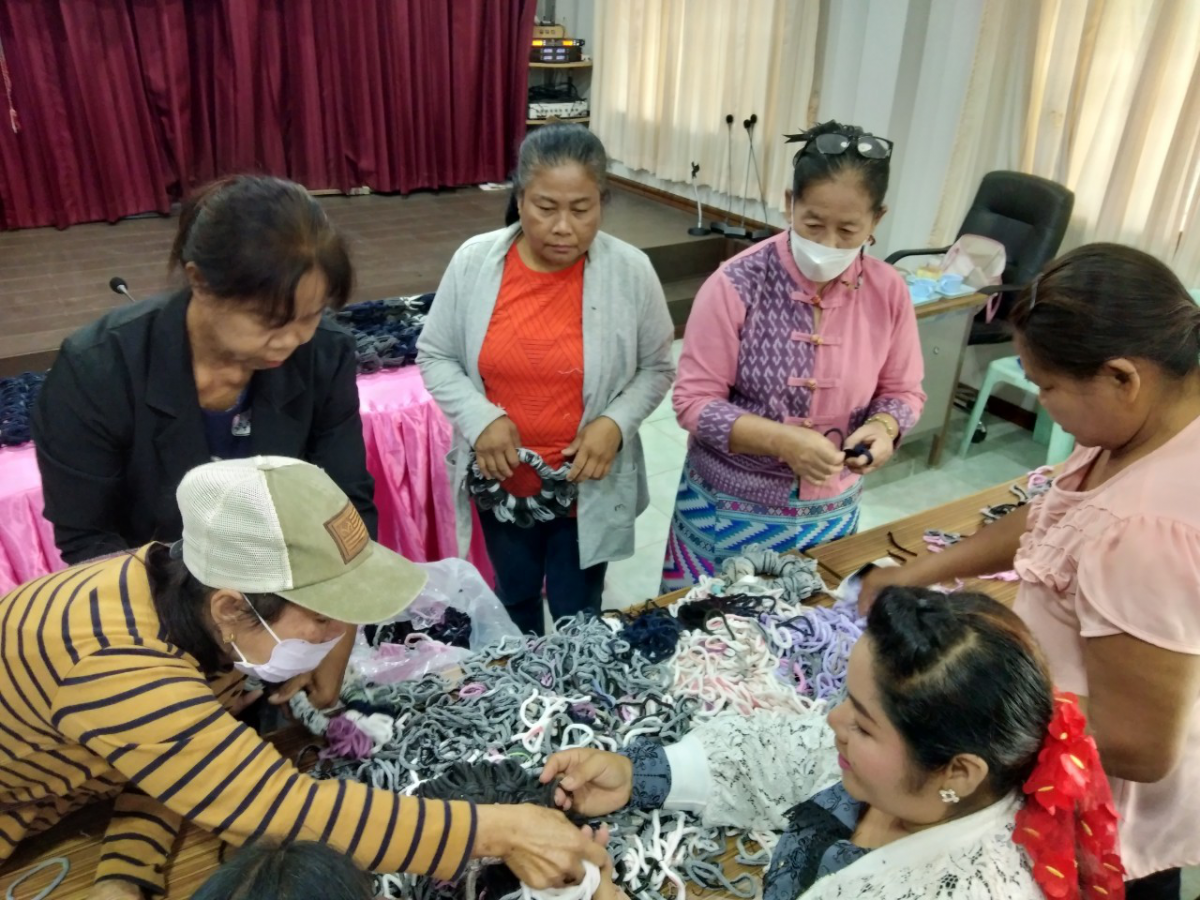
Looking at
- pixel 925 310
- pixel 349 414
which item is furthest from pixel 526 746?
pixel 925 310

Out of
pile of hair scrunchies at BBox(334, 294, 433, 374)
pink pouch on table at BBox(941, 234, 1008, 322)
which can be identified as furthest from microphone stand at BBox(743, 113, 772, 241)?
pile of hair scrunchies at BBox(334, 294, 433, 374)

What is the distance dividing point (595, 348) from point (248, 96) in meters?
4.31

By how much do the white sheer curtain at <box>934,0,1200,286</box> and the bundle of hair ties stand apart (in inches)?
115

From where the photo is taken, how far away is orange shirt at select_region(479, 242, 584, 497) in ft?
5.78

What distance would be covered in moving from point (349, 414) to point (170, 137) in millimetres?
4349

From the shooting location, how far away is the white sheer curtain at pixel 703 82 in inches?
188

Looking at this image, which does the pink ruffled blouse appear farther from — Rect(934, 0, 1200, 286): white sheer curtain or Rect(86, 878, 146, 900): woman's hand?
Rect(934, 0, 1200, 286): white sheer curtain

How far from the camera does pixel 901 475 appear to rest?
3855 mm

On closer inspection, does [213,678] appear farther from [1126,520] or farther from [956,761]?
[1126,520]

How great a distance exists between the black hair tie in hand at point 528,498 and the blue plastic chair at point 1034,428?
2400 mm

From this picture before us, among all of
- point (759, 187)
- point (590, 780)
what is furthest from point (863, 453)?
point (759, 187)

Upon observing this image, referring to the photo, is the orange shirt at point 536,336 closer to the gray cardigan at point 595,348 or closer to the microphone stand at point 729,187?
the gray cardigan at point 595,348

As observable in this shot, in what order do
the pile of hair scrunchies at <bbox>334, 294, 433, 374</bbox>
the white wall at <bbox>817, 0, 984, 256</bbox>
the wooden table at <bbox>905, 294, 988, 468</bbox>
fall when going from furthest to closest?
the white wall at <bbox>817, 0, 984, 256</bbox>, the wooden table at <bbox>905, 294, 988, 468</bbox>, the pile of hair scrunchies at <bbox>334, 294, 433, 374</bbox>

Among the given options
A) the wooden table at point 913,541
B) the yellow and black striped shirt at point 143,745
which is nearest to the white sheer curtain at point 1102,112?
the wooden table at point 913,541
